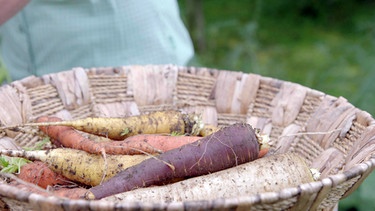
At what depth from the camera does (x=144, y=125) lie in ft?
4.37

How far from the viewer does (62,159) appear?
47.4 inches

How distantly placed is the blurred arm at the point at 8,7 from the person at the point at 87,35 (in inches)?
14.2

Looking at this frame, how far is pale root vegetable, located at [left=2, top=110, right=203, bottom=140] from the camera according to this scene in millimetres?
1318

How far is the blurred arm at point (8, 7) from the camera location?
141 cm

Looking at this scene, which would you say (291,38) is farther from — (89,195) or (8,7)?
(89,195)

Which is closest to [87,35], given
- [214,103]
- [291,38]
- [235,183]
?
[214,103]

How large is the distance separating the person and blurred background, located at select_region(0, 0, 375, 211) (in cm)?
93

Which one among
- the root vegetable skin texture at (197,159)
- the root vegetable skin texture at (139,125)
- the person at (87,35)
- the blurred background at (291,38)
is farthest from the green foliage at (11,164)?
the blurred background at (291,38)

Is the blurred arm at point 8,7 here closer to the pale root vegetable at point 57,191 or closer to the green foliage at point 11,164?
the green foliage at point 11,164

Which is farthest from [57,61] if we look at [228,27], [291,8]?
[291,8]

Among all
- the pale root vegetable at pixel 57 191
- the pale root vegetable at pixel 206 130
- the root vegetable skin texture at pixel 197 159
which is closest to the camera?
the pale root vegetable at pixel 57 191

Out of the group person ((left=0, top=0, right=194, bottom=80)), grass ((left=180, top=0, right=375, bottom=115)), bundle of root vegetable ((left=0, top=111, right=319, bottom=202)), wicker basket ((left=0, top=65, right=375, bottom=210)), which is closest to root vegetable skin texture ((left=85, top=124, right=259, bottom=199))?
bundle of root vegetable ((left=0, top=111, right=319, bottom=202))

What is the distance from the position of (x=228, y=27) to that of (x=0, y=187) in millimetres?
3184

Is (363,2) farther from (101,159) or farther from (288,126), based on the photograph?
(101,159)
